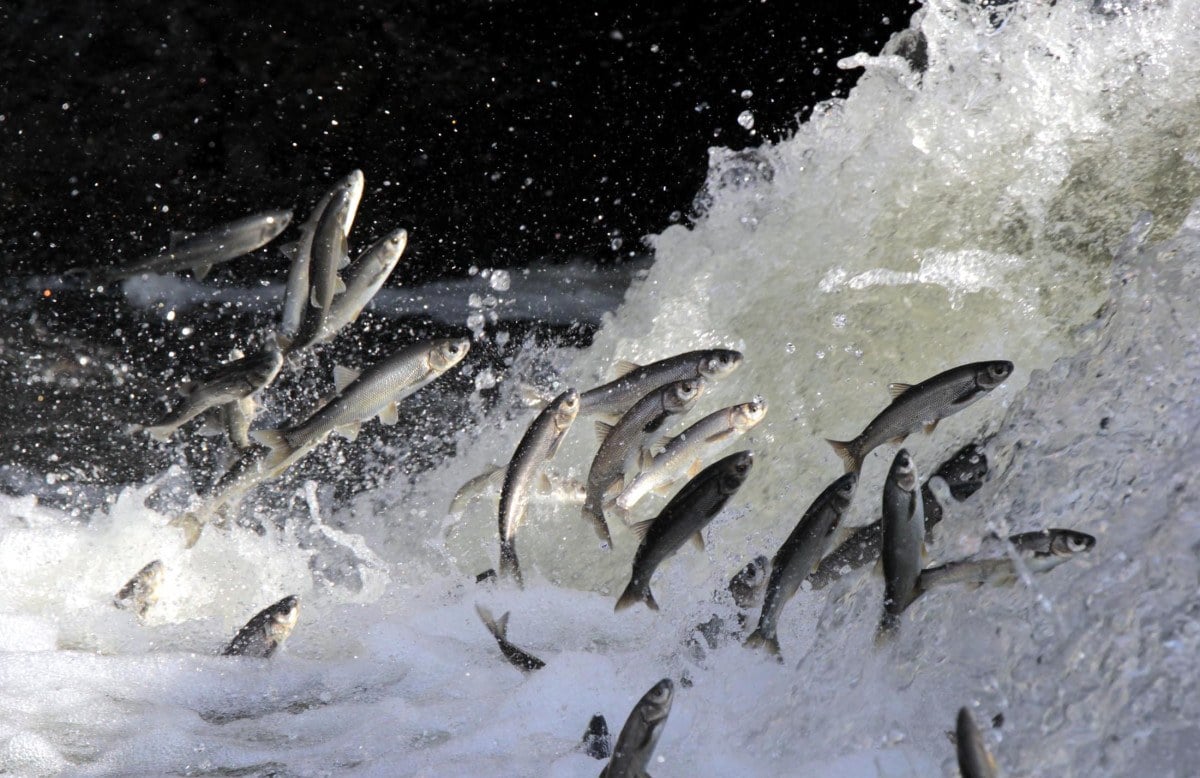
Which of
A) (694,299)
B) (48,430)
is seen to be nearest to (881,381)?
(694,299)

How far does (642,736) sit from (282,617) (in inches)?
61.4

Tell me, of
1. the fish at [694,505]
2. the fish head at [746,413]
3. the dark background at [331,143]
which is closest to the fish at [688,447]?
the fish head at [746,413]

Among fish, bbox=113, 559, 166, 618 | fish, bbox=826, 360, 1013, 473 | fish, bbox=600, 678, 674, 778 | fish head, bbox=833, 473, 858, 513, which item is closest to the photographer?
fish, bbox=600, 678, 674, 778

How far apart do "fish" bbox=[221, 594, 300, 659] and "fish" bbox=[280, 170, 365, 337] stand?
0.85 metres

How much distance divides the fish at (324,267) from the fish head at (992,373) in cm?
186

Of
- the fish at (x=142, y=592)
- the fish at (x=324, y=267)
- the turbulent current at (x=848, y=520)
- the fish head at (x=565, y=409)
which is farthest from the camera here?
the fish at (x=142, y=592)

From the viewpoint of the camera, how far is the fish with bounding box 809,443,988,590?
3.03 m

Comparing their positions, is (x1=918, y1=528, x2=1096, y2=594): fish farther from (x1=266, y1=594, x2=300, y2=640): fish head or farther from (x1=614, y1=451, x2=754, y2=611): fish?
(x1=266, y1=594, x2=300, y2=640): fish head

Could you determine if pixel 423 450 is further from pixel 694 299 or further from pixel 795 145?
pixel 795 145

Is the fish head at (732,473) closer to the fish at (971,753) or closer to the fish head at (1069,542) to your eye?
the fish head at (1069,542)

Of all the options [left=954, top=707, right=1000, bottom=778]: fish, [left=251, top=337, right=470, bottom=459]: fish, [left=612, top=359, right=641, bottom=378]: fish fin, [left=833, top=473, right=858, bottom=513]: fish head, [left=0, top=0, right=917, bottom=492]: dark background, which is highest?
[left=0, top=0, right=917, bottom=492]: dark background

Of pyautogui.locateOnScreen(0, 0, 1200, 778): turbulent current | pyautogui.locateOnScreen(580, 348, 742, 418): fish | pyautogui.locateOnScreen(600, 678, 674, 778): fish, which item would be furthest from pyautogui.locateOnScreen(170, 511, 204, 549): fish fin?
pyautogui.locateOnScreen(600, 678, 674, 778): fish

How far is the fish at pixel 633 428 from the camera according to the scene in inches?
131

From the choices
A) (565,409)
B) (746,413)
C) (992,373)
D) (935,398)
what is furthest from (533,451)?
(992,373)
